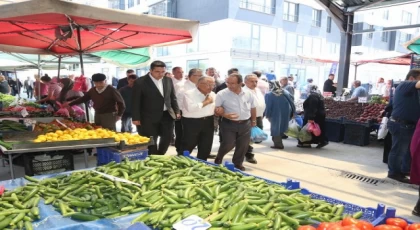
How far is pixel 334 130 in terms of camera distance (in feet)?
29.3

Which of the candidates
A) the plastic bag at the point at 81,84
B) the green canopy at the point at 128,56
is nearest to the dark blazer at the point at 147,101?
the plastic bag at the point at 81,84

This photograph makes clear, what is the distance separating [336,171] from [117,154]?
4168 mm

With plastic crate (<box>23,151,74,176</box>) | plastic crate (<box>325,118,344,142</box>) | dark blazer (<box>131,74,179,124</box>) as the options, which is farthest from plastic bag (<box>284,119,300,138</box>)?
plastic crate (<box>23,151,74,176</box>)

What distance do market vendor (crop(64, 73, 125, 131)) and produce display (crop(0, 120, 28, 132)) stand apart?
110cm

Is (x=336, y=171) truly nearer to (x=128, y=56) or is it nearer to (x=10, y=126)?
(x=10, y=126)

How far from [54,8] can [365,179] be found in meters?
5.51

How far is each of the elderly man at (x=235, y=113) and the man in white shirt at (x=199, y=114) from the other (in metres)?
0.21

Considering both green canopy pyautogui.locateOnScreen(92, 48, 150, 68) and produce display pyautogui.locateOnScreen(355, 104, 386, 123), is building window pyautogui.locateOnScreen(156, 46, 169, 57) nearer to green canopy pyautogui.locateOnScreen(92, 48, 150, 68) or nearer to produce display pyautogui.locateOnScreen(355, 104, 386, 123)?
green canopy pyautogui.locateOnScreen(92, 48, 150, 68)

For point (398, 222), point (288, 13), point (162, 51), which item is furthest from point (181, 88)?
point (162, 51)

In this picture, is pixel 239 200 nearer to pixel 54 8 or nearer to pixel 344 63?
pixel 54 8

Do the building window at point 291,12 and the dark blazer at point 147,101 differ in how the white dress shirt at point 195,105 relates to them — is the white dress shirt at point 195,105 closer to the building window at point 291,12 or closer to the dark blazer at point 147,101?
the dark blazer at point 147,101

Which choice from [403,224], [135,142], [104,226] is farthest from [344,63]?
[104,226]

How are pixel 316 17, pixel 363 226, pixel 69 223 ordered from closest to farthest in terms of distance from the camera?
pixel 363 226
pixel 69 223
pixel 316 17

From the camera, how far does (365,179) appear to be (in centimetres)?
561
